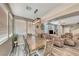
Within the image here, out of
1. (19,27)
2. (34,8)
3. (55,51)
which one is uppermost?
(34,8)

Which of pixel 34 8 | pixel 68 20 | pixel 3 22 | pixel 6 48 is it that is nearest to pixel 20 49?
pixel 6 48

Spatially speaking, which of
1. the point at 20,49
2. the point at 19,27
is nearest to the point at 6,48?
the point at 20,49

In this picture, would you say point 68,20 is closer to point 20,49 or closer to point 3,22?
point 20,49

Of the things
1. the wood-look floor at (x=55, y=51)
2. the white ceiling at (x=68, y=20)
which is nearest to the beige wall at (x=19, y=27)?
the wood-look floor at (x=55, y=51)

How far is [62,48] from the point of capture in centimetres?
156

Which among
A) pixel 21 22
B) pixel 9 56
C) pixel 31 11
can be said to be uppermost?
pixel 31 11

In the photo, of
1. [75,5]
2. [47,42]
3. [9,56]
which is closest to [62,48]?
[47,42]

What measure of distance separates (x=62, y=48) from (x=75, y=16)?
50cm

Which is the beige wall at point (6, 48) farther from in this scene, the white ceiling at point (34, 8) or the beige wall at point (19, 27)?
the white ceiling at point (34, 8)

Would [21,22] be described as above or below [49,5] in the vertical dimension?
below

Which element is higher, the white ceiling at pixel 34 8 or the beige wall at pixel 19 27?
the white ceiling at pixel 34 8

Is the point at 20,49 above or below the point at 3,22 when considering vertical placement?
below

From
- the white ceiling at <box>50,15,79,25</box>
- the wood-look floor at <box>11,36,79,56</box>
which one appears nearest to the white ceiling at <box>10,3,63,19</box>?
the white ceiling at <box>50,15,79,25</box>

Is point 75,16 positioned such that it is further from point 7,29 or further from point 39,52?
point 7,29
